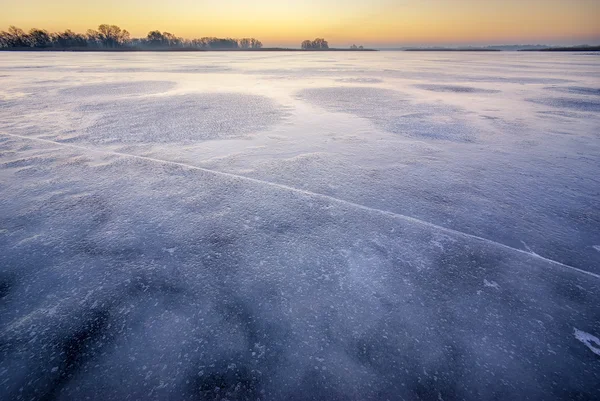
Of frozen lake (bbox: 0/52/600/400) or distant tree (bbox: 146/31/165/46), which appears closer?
frozen lake (bbox: 0/52/600/400)

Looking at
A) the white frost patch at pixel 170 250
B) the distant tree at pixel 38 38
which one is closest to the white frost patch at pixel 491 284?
the white frost patch at pixel 170 250

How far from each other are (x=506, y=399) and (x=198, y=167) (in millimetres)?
3878

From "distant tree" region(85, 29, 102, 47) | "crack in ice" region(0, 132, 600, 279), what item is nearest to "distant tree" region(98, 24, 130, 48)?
"distant tree" region(85, 29, 102, 47)

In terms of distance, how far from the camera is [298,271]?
2260 mm

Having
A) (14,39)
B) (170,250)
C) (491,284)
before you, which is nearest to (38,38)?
(14,39)

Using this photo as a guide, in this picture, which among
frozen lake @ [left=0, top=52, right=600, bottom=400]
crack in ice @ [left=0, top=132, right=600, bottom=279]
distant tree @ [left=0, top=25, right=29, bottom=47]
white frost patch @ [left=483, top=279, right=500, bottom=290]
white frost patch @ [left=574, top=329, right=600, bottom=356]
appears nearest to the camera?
frozen lake @ [left=0, top=52, right=600, bottom=400]

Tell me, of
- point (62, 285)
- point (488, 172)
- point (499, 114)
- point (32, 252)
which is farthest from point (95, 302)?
point (499, 114)

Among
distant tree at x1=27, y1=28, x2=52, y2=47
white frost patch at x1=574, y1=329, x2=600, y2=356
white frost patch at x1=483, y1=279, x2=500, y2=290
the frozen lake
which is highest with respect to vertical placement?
distant tree at x1=27, y1=28, x2=52, y2=47

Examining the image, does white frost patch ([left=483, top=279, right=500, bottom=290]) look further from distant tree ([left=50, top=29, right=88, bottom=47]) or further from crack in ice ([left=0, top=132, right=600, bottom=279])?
distant tree ([left=50, top=29, right=88, bottom=47])

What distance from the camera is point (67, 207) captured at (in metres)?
3.08

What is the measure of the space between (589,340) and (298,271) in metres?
1.82

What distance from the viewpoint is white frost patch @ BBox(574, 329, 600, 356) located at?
5.62 feet

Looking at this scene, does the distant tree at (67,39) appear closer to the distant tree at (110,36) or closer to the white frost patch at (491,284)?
the distant tree at (110,36)

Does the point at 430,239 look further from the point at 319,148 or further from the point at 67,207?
the point at 67,207
